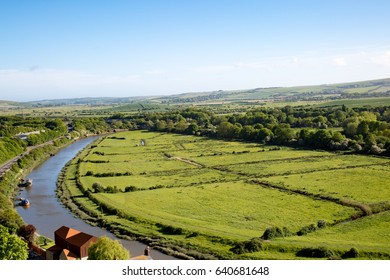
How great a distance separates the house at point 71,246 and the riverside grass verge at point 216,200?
22.8ft

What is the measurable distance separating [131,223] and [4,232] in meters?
14.3

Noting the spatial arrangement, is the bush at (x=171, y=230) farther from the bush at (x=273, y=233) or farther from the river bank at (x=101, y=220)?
the bush at (x=273, y=233)

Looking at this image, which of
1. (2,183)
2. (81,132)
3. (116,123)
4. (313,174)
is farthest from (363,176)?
(116,123)

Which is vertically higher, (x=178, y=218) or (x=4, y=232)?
(x=4, y=232)

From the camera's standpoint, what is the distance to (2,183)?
6025 cm

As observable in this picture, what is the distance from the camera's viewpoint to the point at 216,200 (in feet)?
164

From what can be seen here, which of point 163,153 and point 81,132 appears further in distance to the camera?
point 81,132

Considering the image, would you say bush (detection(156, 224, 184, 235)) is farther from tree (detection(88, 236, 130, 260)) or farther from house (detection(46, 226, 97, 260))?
tree (detection(88, 236, 130, 260))

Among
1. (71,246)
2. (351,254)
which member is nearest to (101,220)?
(71,246)

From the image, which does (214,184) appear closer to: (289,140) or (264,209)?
(264,209)

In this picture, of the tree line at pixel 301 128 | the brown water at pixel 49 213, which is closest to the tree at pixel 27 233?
the brown water at pixel 49 213

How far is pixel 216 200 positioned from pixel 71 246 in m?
21.0

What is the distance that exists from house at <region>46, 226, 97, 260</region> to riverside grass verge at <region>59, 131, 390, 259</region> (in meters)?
6.94

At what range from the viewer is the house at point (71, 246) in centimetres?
3294
